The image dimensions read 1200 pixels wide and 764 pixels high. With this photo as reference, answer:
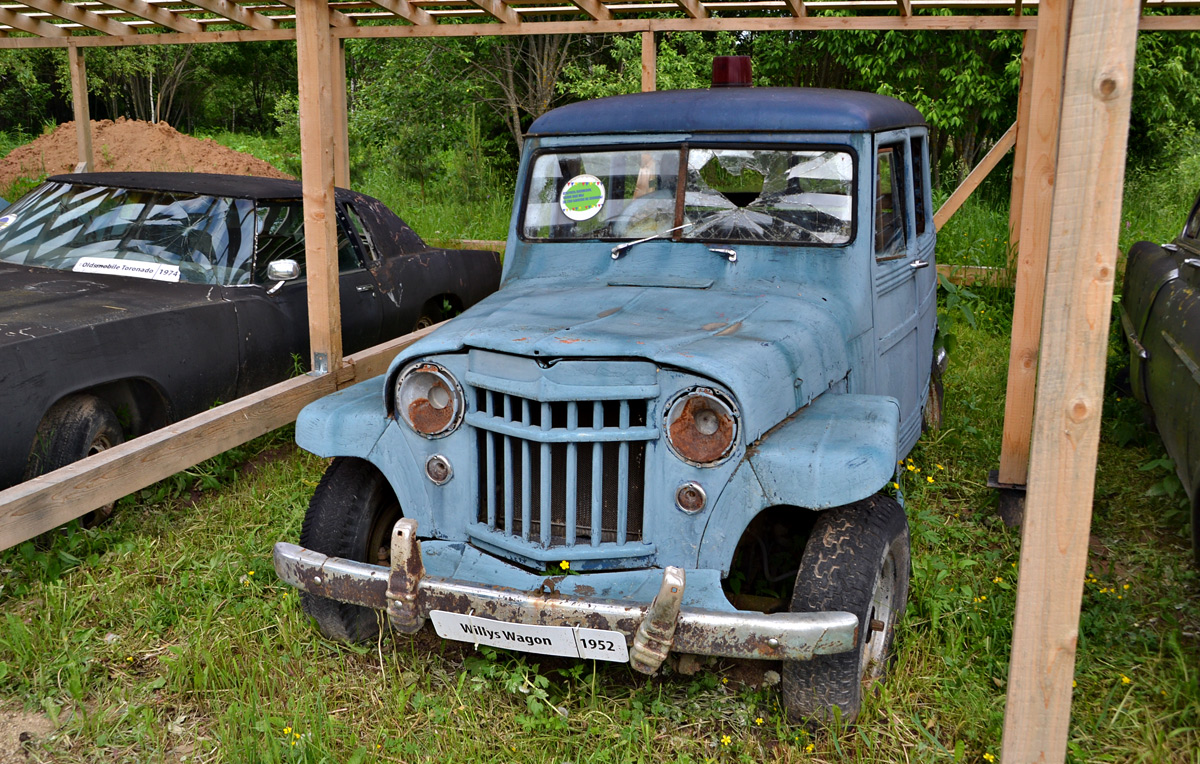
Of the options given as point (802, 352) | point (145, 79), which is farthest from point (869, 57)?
point (145, 79)

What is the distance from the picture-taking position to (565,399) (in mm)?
2900

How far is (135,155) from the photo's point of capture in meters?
14.8

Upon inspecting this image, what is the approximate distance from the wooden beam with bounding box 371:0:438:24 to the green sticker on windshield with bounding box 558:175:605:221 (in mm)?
3243

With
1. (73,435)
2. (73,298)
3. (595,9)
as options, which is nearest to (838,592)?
(73,435)

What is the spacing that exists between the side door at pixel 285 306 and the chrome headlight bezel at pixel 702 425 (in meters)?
2.86

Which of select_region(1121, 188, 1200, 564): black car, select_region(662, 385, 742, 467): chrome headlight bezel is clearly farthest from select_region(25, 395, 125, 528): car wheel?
select_region(1121, 188, 1200, 564): black car

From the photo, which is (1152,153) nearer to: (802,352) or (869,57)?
(869,57)

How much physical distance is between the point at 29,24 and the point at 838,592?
27.3ft

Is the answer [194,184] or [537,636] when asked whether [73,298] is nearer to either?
[194,184]

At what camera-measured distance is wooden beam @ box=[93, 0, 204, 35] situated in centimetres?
713

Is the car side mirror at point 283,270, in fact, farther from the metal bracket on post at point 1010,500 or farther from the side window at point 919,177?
the metal bracket on post at point 1010,500

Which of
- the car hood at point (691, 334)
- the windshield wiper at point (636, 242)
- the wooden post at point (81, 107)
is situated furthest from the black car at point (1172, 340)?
the wooden post at point (81, 107)

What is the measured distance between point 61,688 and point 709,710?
2066 mm

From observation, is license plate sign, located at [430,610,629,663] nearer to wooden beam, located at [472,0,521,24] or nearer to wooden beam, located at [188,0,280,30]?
wooden beam, located at [472,0,521,24]
